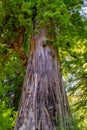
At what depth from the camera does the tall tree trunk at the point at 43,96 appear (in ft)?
14.7

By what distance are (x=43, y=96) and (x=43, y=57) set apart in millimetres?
999

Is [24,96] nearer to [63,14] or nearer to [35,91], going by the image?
[35,91]

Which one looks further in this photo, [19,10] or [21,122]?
[19,10]

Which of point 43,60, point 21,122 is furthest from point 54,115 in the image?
point 43,60

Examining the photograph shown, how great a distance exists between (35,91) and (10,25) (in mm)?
2454

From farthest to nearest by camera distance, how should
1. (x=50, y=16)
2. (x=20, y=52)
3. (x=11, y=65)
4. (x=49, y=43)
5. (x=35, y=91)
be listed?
(x=11, y=65) < (x=20, y=52) < (x=49, y=43) < (x=50, y=16) < (x=35, y=91)

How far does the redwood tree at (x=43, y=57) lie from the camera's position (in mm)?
4547

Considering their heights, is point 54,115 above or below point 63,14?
below

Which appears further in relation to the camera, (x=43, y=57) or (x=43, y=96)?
(x=43, y=57)

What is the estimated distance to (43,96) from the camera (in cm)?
479

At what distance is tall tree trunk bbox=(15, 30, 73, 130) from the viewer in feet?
14.7

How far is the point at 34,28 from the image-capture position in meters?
6.15

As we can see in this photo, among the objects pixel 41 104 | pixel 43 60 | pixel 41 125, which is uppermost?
pixel 43 60

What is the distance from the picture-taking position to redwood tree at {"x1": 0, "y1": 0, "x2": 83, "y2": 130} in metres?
4.55
